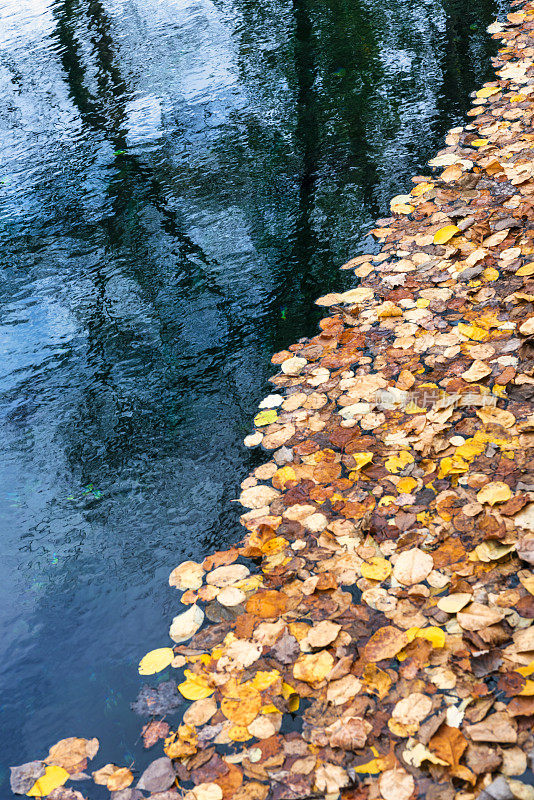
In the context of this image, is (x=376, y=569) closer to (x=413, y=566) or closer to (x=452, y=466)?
(x=413, y=566)

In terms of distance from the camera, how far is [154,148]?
199 inches

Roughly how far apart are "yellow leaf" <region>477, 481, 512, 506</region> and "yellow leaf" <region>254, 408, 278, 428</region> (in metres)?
0.96

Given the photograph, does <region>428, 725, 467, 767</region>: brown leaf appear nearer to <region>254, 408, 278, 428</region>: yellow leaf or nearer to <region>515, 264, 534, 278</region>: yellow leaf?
<region>254, 408, 278, 428</region>: yellow leaf

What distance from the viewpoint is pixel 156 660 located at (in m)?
2.05

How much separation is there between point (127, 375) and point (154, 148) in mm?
2590

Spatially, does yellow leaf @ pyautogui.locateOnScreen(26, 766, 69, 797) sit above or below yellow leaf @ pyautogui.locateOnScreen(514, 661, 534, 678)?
below

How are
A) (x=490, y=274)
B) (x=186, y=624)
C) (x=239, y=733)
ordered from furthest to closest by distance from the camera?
(x=490, y=274)
(x=186, y=624)
(x=239, y=733)

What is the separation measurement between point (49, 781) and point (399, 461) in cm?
149

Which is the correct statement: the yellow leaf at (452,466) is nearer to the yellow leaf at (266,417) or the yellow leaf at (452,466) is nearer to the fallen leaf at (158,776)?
the yellow leaf at (266,417)

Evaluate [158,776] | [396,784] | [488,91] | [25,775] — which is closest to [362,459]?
[396,784]

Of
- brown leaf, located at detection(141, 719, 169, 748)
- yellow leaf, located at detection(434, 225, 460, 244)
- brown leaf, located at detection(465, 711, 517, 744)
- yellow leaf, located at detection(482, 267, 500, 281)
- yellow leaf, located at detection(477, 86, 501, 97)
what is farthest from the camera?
yellow leaf, located at detection(477, 86, 501, 97)

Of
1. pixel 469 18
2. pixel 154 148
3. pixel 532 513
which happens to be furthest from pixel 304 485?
pixel 469 18

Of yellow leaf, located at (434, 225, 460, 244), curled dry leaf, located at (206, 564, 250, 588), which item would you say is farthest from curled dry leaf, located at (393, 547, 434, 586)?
yellow leaf, located at (434, 225, 460, 244)

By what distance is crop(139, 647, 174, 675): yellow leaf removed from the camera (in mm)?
2025
